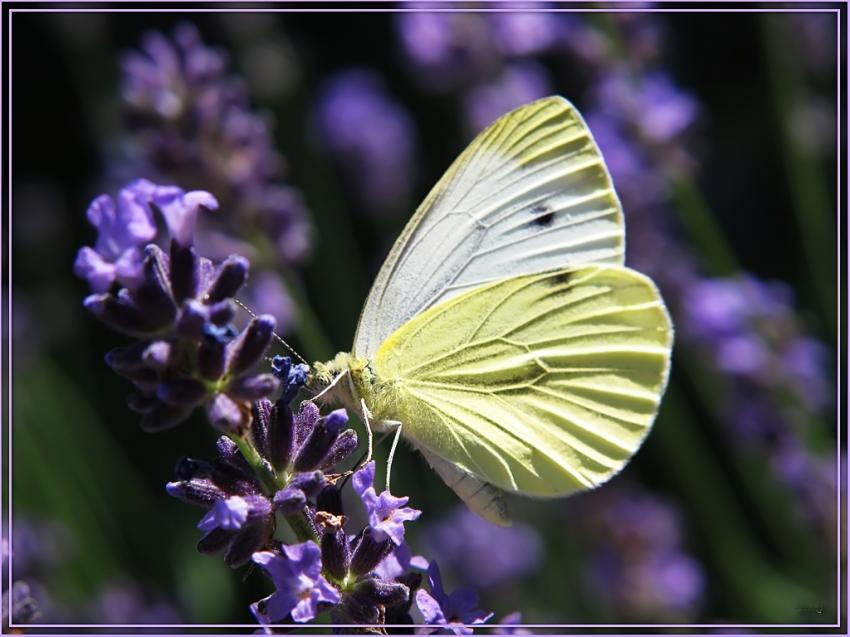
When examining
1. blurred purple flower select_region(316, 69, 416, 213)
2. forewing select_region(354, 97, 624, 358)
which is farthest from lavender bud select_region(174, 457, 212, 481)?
blurred purple flower select_region(316, 69, 416, 213)

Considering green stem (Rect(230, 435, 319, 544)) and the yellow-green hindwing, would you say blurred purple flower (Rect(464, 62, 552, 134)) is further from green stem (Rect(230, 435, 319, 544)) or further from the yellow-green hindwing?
green stem (Rect(230, 435, 319, 544))

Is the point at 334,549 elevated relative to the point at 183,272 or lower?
lower

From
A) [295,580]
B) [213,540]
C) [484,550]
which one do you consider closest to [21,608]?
[213,540]

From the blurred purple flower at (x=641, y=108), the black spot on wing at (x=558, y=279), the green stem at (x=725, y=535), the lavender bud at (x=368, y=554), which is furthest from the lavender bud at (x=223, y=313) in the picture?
the green stem at (x=725, y=535)

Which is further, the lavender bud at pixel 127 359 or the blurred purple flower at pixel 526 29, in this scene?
the blurred purple flower at pixel 526 29

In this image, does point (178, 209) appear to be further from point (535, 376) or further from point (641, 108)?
point (641, 108)

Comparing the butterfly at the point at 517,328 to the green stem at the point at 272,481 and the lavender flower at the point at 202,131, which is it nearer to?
the green stem at the point at 272,481

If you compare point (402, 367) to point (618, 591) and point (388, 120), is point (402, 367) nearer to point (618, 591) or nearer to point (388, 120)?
point (618, 591)
